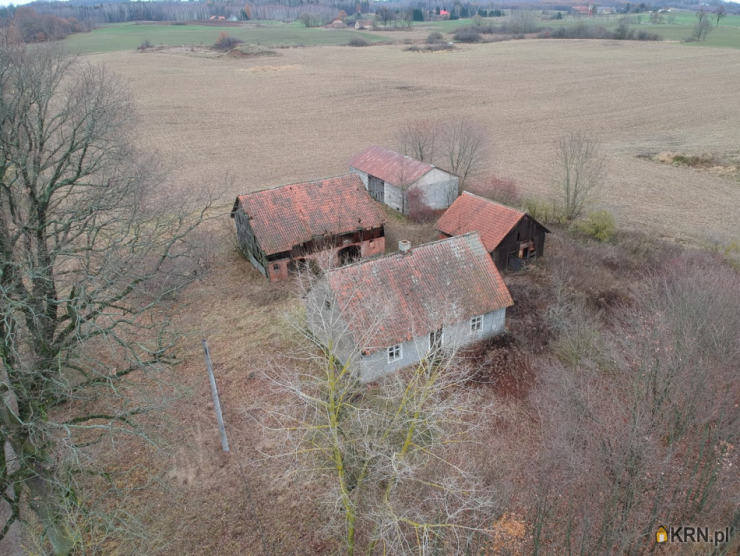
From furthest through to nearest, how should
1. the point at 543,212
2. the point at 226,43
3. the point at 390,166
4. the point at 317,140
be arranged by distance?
the point at 226,43, the point at 317,140, the point at 390,166, the point at 543,212

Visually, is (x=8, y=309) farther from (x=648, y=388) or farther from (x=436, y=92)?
(x=436, y=92)

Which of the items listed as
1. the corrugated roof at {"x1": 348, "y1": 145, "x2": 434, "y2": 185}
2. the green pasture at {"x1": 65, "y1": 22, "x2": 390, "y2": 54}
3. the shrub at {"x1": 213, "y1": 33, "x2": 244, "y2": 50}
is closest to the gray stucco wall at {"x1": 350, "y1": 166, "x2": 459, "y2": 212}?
the corrugated roof at {"x1": 348, "y1": 145, "x2": 434, "y2": 185}

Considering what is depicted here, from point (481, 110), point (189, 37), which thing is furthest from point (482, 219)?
point (189, 37)

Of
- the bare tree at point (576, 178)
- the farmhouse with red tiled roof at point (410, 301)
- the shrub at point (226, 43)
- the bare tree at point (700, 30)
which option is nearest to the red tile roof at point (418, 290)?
the farmhouse with red tiled roof at point (410, 301)

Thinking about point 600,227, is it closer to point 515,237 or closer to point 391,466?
point 515,237

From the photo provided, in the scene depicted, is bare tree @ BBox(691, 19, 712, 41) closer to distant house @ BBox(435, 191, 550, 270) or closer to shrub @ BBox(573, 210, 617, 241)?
shrub @ BBox(573, 210, 617, 241)

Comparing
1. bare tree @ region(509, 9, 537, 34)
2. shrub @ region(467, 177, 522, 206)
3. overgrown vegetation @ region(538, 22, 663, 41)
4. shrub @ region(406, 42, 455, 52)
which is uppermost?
bare tree @ region(509, 9, 537, 34)
